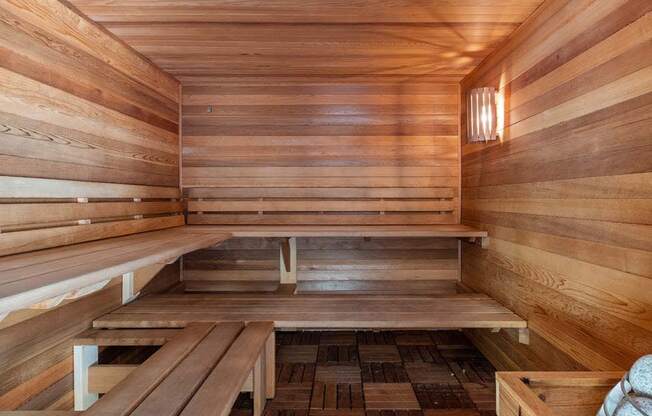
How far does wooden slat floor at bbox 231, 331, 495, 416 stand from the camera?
80.0 inches

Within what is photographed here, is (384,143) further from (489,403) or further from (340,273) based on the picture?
(489,403)

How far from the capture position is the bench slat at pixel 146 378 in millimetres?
1256

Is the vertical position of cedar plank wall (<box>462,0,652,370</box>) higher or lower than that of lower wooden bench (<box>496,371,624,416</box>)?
higher

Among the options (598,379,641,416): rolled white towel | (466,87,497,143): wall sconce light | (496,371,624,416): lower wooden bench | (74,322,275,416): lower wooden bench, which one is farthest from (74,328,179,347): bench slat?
(466,87,497,143): wall sconce light

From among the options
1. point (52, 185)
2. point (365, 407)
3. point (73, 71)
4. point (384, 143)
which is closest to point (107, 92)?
point (73, 71)

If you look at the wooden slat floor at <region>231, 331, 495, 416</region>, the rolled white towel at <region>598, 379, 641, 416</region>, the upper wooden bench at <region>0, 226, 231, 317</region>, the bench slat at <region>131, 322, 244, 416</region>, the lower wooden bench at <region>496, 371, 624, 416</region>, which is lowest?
the wooden slat floor at <region>231, 331, 495, 416</region>

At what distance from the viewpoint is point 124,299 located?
7.93 feet

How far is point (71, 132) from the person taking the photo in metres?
1.90

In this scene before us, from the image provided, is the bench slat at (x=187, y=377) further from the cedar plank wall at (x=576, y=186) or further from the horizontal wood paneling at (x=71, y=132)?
the cedar plank wall at (x=576, y=186)

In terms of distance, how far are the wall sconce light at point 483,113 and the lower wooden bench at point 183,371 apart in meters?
1.69

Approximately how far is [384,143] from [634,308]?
6.70ft

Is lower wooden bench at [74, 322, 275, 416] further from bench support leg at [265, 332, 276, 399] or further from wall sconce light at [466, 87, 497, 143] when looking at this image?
wall sconce light at [466, 87, 497, 143]

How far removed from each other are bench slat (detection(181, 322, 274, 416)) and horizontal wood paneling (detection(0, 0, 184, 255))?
37.5 inches

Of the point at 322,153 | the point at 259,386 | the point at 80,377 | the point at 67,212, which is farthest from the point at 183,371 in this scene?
the point at 322,153
